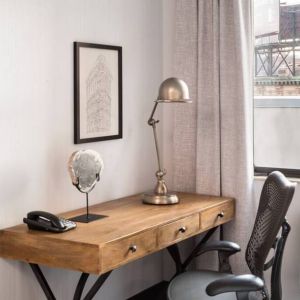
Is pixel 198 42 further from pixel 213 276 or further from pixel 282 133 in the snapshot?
pixel 213 276

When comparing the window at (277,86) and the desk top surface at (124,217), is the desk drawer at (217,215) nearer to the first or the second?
the desk top surface at (124,217)

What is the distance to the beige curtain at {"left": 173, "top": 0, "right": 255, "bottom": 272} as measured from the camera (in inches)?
153

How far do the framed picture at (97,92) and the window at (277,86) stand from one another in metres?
0.92

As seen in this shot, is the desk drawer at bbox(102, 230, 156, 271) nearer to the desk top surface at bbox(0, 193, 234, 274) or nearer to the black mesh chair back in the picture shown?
the desk top surface at bbox(0, 193, 234, 274)

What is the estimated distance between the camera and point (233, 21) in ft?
12.7

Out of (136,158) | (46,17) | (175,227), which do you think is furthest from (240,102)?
(46,17)

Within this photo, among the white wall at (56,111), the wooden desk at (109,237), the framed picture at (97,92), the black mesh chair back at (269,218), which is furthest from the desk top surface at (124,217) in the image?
the black mesh chair back at (269,218)

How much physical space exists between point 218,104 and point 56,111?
110 cm

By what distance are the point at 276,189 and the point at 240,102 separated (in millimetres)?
1126

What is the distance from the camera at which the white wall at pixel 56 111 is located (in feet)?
10.1

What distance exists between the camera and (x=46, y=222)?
2.96 metres

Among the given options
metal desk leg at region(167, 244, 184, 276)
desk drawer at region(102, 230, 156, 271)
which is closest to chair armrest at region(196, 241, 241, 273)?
desk drawer at region(102, 230, 156, 271)

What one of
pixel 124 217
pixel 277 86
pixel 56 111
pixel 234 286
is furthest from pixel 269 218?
pixel 277 86

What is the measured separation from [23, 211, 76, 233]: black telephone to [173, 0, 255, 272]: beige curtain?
4.15 feet
